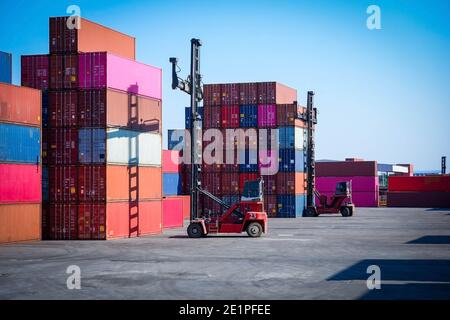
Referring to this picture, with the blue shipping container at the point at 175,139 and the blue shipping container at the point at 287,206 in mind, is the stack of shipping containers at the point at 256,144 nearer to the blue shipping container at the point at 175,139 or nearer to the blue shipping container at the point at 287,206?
the blue shipping container at the point at 287,206

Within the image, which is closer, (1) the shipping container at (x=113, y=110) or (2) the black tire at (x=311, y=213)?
(1) the shipping container at (x=113, y=110)

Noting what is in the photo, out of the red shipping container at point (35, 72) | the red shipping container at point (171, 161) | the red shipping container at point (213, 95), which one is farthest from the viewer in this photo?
the red shipping container at point (213, 95)

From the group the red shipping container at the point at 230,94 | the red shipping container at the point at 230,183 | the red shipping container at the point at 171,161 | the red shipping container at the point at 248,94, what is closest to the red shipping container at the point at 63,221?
the red shipping container at the point at 171,161

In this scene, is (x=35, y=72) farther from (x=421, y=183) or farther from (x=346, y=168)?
(x=421, y=183)

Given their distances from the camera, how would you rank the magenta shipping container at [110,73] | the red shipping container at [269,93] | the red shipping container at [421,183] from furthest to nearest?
the red shipping container at [421,183] → the red shipping container at [269,93] → the magenta shipping container at [110,73]

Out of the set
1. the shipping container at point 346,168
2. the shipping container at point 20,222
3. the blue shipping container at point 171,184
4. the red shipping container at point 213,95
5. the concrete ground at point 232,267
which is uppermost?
the red shipping container at point 213,95

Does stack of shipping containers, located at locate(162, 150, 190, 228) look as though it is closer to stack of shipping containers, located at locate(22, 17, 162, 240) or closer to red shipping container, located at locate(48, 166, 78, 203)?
stack of shipping containers, located at locate(22, 17, 162, 240)

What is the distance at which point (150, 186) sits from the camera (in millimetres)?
31516

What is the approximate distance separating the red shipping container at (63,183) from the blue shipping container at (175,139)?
2811 cm

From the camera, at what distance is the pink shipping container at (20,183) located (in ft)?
85.6

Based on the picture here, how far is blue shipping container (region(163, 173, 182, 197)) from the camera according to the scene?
4844cm

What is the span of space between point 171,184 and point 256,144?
784cm

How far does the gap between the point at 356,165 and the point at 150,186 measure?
46597 millimetres
